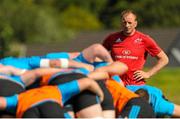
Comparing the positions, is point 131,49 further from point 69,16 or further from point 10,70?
point 69,16

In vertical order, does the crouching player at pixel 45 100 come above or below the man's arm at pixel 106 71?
below

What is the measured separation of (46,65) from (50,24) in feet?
173

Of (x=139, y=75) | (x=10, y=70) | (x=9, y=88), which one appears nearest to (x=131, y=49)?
(x=139, y=75)

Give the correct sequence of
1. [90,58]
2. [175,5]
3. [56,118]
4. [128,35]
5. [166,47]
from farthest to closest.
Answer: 1. [175,5]
2. [166,47]
3. [128,35]
4. [90,58]
5. [56,118]

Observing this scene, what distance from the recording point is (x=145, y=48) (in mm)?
9023

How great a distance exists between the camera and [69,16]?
7575 cm

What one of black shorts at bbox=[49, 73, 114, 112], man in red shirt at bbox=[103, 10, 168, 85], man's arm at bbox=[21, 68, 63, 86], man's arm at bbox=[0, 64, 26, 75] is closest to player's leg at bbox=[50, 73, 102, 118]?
black shorts at bbox=[49, 73, 114, 112]

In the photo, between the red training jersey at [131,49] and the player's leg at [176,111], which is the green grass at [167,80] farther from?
the player's leg at [176,111]

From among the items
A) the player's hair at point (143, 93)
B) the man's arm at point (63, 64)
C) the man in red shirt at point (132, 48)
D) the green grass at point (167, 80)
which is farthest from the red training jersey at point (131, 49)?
the green grass at point (167, 80)

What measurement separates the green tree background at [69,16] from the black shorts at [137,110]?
1836 inches

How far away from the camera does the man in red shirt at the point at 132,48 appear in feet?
28.3

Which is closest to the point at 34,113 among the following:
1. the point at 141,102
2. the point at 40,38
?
the point at 141,102

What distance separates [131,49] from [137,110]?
2.14m

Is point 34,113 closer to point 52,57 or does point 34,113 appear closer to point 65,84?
point 65,84
